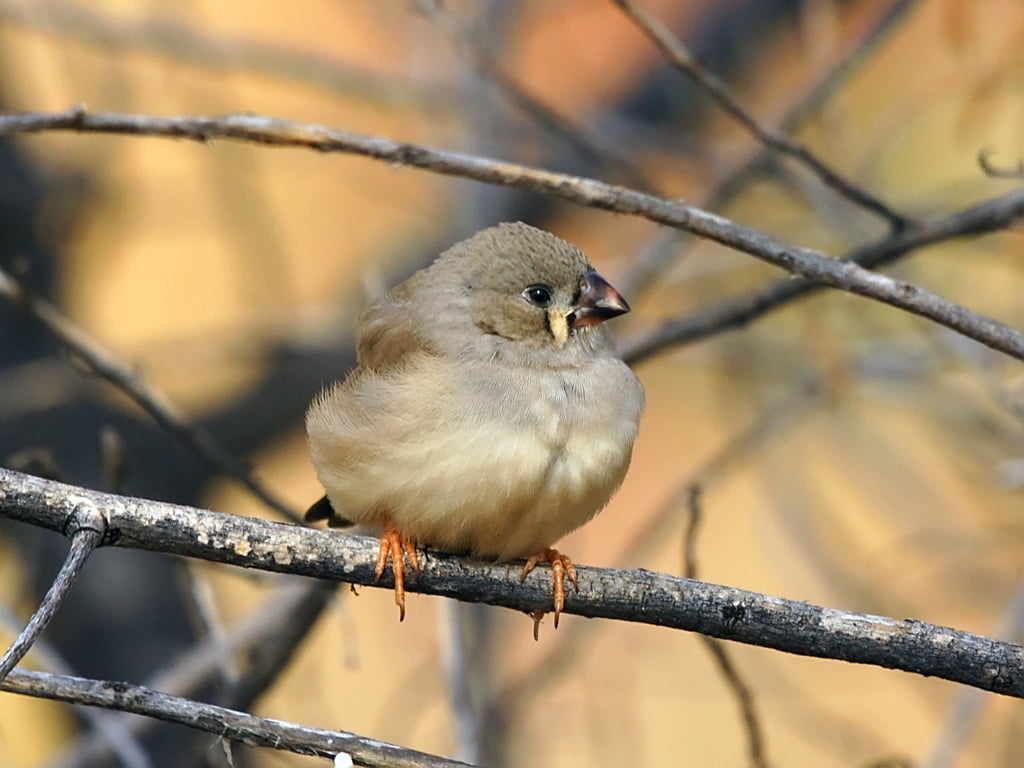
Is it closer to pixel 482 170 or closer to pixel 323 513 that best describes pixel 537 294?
pixel 482 170

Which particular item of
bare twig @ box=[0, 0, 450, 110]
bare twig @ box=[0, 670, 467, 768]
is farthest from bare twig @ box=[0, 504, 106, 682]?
bare twig @ box=[0, 0, 450, 110]

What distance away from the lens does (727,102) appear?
2.93m

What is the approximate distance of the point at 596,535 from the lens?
7320 millimetres

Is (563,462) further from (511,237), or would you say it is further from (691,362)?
(691,362)

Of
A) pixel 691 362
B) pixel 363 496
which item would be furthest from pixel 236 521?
pixel 691 362

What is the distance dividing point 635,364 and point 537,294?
0.77 meters

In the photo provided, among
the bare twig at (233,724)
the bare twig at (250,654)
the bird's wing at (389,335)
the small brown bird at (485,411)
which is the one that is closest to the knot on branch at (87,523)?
the bare twig at (233,724)

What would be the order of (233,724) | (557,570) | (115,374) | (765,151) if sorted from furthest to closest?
(765,151)
(115,374)
(557,570)
(233,724)

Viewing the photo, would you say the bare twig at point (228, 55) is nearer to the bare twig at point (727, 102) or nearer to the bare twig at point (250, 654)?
the bare twig at point (250, 654)

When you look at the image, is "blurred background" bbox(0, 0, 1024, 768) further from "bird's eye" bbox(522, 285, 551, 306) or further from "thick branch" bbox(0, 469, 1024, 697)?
"thick branch" bbox(0, 469, 1024, 697)

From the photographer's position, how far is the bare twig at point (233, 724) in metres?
1.93

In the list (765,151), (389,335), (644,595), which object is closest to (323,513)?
(389,335)

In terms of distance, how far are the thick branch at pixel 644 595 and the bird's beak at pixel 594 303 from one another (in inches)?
33.7

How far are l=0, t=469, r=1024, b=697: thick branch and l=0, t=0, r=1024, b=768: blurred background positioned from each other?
1254 millimetres
